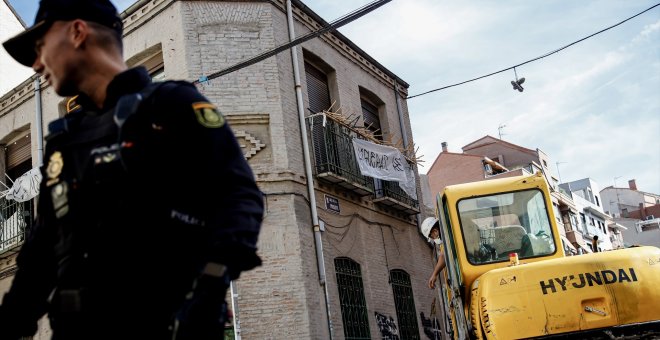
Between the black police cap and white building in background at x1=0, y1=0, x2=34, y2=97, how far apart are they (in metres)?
18.7

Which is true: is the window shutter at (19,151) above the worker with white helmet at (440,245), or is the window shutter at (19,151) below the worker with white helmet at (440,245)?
above

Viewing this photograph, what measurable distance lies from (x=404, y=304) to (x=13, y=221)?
9.32m

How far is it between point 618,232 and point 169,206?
71.1 meters

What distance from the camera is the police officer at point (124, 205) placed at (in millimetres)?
1977

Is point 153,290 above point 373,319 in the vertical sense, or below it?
below

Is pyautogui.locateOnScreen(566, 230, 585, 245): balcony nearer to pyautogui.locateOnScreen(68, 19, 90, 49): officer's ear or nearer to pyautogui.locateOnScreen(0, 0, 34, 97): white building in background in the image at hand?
pyautogui.locateOnScreen(0, 0, 34, 97): white building in background

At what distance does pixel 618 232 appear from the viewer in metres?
67.3

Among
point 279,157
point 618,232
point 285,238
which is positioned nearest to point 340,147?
point 279,157

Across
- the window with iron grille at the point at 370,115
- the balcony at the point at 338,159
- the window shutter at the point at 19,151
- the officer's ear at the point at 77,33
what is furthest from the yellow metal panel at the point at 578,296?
the window shutter at the point at 19,151

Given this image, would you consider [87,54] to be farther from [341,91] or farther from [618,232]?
[618,232]

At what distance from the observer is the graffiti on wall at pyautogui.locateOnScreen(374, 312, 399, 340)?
48.2ft

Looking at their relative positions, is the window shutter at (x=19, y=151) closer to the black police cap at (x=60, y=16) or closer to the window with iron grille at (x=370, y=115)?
the window with iron grille at (x=370, y=115)

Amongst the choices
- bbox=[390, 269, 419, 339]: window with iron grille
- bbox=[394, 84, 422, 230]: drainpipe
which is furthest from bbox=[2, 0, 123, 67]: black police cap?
bbox=[394, 84, 422, 230]: drainpipe

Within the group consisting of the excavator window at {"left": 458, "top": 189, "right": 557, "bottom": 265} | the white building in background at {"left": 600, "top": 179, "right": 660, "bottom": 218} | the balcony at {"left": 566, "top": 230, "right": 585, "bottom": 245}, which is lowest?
the excavator window at {"left": 458, "top": 189, "right": 557, "bottom": 265}
